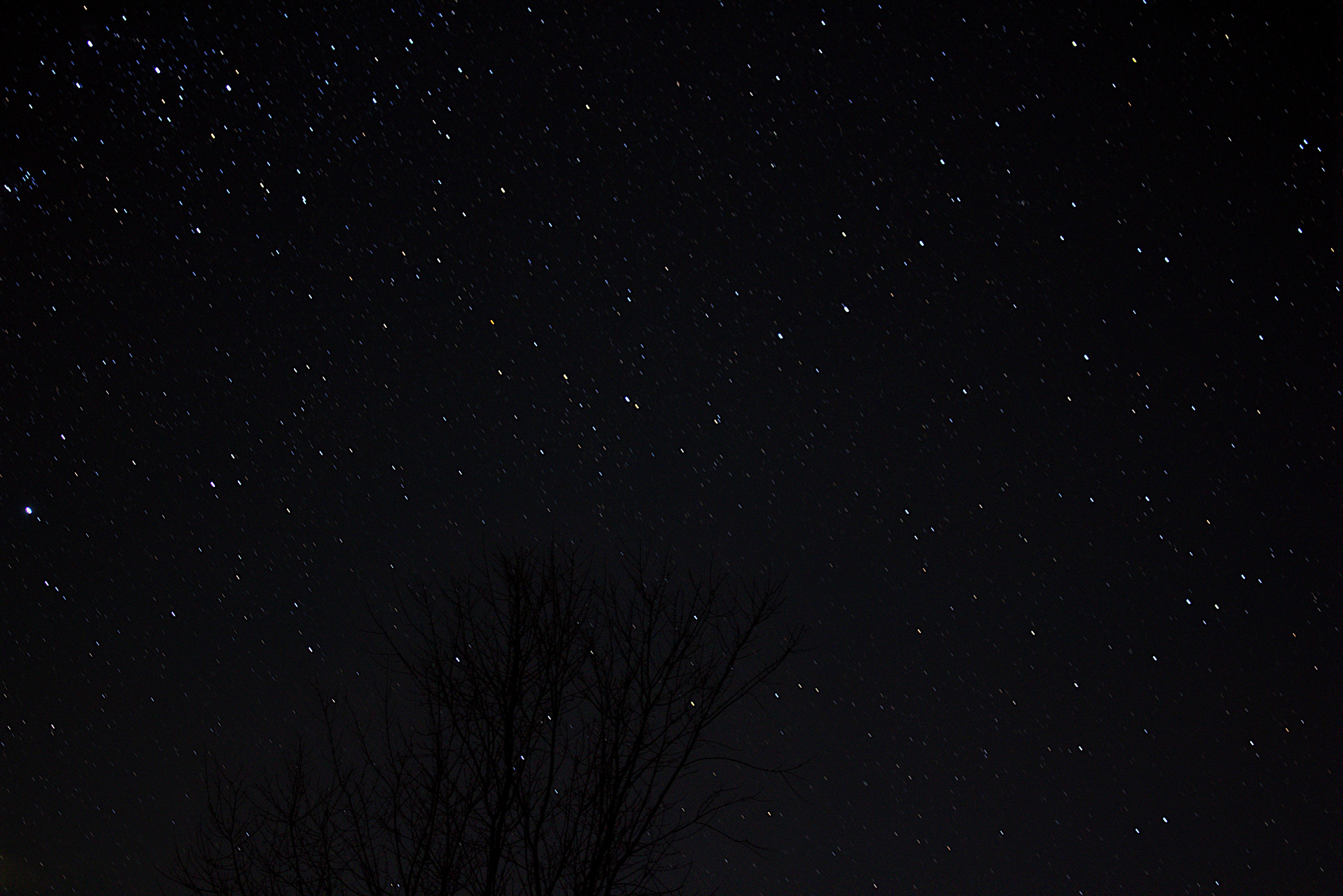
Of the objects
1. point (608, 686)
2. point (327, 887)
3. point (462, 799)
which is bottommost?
point (327, 887)

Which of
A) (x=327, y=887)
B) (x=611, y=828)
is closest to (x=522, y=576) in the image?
(x=611, y=828)

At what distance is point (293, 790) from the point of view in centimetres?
357

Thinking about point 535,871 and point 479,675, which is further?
point 479,675

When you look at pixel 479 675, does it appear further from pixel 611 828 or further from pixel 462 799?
pixel 611 828

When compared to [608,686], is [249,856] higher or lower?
lower

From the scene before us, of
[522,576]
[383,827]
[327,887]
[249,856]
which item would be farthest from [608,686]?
[249,856]

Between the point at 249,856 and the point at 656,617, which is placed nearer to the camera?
the point at 249,856

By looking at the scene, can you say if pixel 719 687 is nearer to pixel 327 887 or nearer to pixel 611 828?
pixel 611 828

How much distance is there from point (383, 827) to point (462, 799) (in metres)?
0.31

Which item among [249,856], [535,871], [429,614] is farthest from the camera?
[429,614]

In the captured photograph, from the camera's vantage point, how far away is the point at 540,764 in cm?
344

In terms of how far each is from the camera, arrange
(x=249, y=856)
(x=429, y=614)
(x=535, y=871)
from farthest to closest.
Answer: (x=429, y=614), (x=249, y=856), (x=535, y=871)

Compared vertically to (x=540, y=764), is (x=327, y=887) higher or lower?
lower

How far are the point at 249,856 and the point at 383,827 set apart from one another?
55 cm
